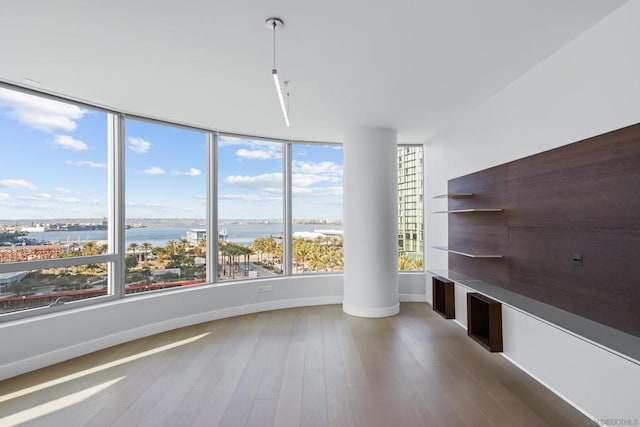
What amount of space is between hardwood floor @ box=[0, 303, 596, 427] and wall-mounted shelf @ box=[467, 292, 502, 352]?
21cm

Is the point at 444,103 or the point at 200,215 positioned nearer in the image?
the point at 444,103

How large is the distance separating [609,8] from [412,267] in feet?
15.2

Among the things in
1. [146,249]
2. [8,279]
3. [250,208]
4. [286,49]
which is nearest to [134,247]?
[146,249]

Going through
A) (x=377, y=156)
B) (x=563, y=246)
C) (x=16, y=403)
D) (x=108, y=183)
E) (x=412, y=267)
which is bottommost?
(x=16, y=403)

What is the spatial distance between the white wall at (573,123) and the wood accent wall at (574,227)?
0.52 ft

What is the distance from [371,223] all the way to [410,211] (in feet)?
4.07

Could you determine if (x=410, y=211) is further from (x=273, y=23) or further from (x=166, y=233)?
(x=273, y=23)

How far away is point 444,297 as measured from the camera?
4.79 meters

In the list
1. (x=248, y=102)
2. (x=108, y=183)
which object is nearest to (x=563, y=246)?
(x=248, y=102)

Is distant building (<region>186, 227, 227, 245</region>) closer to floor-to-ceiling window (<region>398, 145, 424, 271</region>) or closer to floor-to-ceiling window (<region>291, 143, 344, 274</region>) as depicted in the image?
floor-to-ceiling window (<region>291, 143, 344, 274</region>)

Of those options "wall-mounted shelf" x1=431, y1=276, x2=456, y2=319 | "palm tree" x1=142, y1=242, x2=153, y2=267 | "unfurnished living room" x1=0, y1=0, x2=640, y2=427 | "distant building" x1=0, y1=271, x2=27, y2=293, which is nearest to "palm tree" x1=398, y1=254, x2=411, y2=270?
"unfurnished living room" x1=0, y1=0, x2=640, y2=427

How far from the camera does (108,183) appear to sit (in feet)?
14.1

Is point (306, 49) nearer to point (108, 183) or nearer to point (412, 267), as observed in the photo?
point (108, 183)

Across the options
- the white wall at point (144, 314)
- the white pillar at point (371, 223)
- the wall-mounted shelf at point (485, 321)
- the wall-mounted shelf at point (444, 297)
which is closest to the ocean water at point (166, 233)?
the white wall at point (144, 314)
